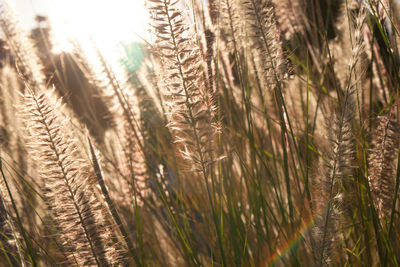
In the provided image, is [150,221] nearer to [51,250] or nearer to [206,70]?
[51,250]

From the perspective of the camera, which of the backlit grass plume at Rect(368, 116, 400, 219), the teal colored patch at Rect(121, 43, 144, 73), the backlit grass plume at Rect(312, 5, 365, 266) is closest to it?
the backlit grass plume at Rect(312, 5, 365, 266)

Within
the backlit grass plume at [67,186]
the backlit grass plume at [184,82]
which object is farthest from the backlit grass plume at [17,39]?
the backlit grass plume at [184,82]

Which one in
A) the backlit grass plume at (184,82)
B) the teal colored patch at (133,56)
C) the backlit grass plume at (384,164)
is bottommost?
the backlit grass plume at (384,164)

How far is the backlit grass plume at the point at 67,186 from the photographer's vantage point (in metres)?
0.78

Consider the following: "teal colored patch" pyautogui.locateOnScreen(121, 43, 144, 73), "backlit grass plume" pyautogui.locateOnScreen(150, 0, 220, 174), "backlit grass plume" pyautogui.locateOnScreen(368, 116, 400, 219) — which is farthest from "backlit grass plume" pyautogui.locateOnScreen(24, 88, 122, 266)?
"teal colored patch" pyautogui.locateOnScreen(121, 43, 144, 73)

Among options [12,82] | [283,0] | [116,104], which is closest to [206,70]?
[116,104]

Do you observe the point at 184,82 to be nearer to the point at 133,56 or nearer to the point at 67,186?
the point at 67,186

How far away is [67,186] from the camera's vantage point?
81 centimetres

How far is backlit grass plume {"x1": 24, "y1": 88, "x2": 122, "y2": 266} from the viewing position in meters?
0.78

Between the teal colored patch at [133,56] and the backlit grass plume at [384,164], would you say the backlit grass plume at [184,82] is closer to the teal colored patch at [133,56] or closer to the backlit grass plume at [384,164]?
the backlit grass plume at [384,164]

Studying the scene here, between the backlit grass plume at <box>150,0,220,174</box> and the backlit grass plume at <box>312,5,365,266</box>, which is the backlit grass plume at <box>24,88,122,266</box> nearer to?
the backlit grass plume at <box>150,0,220,174</box>

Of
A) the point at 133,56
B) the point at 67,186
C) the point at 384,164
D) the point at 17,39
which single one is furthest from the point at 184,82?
the point at 17,39

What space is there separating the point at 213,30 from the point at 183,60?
55 centimetres

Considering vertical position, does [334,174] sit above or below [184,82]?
below
